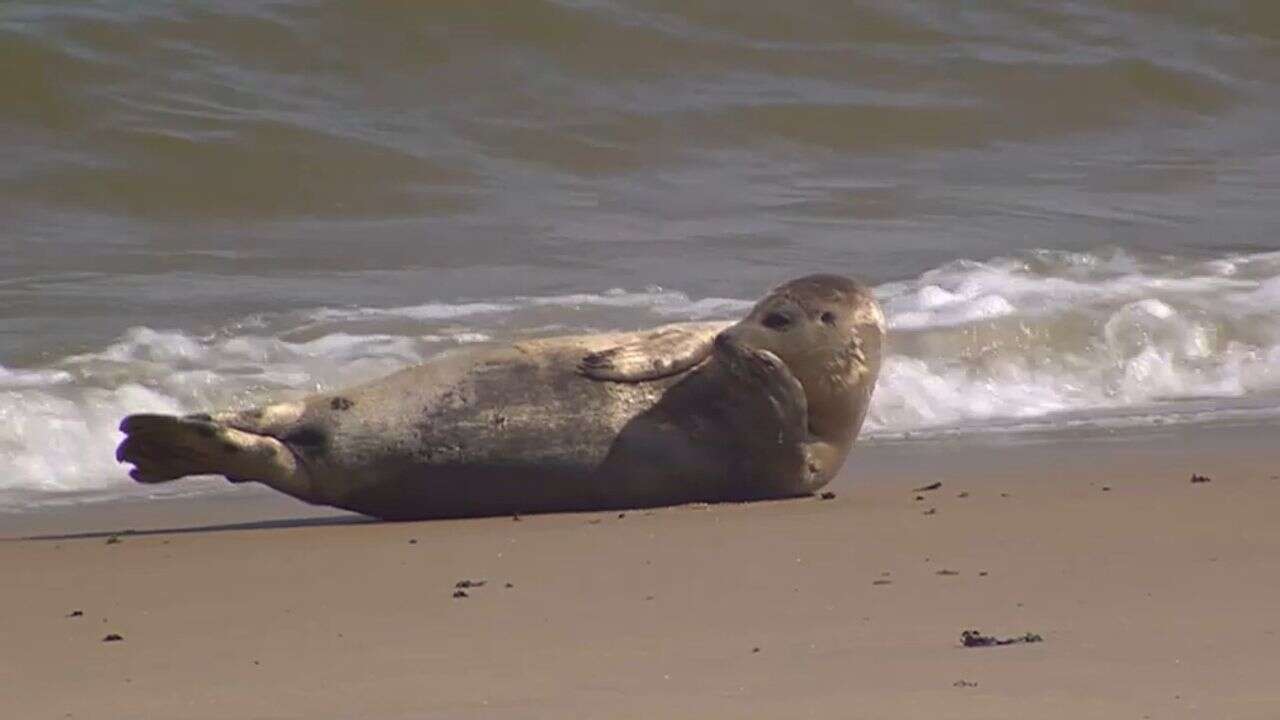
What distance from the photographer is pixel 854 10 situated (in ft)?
55.6

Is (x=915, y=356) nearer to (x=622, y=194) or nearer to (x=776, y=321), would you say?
(x=776, y=321)

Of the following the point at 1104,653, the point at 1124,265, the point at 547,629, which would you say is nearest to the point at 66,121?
the point at 1124,265

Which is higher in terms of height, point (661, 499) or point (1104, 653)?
point (1104, 653)

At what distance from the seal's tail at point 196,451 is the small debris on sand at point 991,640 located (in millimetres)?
2457

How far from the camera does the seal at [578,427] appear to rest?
6.54 metres

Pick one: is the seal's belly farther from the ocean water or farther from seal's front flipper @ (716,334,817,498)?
the ocean water

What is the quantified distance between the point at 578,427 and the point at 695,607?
1747 mm

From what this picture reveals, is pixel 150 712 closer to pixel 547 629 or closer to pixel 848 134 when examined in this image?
pixel 547 629

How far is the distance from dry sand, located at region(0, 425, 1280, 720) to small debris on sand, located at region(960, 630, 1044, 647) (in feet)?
0.09

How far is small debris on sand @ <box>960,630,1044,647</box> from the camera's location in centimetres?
430

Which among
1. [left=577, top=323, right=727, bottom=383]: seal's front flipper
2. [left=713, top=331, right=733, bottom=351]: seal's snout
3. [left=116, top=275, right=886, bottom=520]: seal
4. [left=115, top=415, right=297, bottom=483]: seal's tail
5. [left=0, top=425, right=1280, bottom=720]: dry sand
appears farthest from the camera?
[left=713, top=331, right=733, bottom=351]: seal's snout

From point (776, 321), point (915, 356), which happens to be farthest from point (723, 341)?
point (915, 356)

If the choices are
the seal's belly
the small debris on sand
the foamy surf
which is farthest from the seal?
the small debris on sand

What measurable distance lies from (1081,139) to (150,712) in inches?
470
